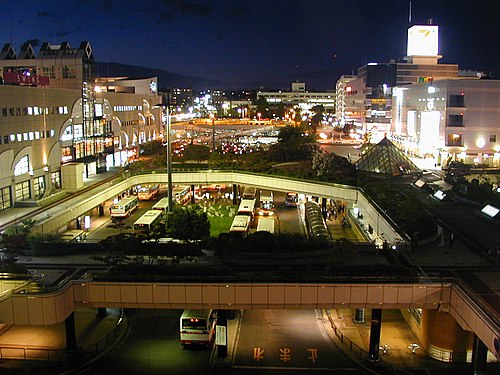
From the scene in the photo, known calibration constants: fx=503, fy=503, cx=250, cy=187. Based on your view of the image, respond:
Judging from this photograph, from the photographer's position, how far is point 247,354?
18.3m

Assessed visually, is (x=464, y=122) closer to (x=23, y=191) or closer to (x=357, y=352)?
(x=357, y=352)

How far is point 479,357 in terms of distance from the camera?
623 inches

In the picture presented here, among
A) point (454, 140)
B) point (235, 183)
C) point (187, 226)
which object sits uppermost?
point (454, 140)

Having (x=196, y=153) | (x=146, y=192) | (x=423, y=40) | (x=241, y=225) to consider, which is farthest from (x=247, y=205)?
(x=423, y=40)

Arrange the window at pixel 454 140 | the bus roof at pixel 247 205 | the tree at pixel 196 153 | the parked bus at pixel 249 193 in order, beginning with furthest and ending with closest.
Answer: the window at pixel 454 140, the tree at pixel 196 153, the parked bus at pixel 249 193, the bus roof at pixel 247 205

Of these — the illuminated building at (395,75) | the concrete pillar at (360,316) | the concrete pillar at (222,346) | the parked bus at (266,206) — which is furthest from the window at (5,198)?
the illuminated building at (395,75)

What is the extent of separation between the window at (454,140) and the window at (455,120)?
130 cm

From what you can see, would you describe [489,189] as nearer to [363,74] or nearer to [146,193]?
[146,193]

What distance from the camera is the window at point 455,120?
58.7 m

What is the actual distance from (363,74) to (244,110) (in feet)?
204

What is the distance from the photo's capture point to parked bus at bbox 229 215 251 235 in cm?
3309

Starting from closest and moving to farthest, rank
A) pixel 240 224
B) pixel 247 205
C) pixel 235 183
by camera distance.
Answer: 1. pixel 240 224
2. pixel 247 205
3. pixel 235 183

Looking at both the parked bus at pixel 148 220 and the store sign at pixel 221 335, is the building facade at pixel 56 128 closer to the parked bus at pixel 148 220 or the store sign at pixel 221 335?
the parked bus at pixel 148 220

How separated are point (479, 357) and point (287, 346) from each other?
6.59 m
